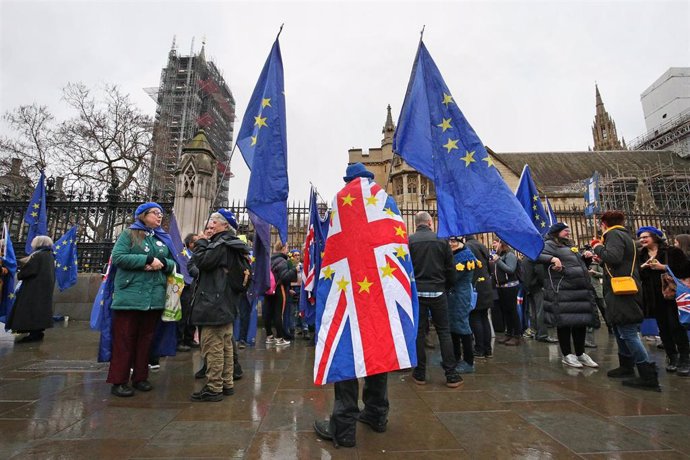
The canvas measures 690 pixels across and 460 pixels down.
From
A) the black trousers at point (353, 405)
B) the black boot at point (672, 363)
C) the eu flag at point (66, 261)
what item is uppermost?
the eu flag at point (66, 261)

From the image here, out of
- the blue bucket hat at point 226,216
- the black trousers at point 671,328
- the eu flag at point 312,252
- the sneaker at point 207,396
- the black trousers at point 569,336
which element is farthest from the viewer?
the eu flag at point 312,252

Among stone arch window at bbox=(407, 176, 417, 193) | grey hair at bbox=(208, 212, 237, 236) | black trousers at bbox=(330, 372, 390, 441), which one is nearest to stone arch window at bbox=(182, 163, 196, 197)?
grey hair at bbox=(208, 212, 237, 236)

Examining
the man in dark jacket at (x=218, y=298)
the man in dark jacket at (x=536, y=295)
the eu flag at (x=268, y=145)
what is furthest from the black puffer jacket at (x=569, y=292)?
the man in dark jacket at (x=218, y=298)

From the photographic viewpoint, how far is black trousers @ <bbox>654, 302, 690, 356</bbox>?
4.74 meters

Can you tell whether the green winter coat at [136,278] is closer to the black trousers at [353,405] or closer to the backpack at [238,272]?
the backpack at [238,272]

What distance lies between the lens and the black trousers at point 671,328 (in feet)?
15.5

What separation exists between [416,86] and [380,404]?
141 inches

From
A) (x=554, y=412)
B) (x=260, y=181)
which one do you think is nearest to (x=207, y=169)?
(x=260, y=181)

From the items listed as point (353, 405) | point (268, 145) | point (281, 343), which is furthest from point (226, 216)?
point (281, 343)

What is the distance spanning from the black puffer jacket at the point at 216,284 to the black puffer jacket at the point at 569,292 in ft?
13.4

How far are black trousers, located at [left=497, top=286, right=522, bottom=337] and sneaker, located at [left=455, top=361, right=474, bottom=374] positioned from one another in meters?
2.72

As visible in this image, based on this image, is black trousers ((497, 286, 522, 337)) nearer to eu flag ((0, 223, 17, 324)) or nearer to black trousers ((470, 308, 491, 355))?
black trousers ((470, 308, 491, 355))

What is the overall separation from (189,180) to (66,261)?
359cm

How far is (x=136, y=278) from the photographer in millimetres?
3883
